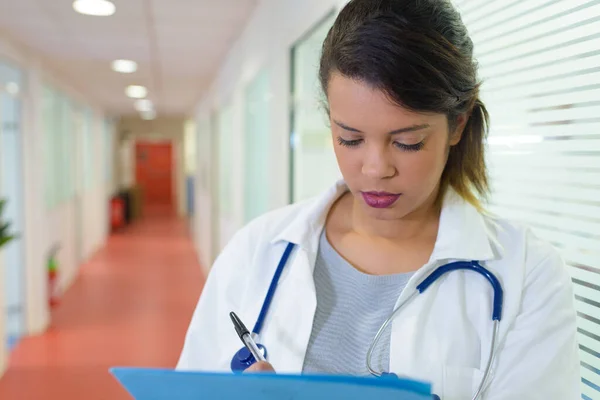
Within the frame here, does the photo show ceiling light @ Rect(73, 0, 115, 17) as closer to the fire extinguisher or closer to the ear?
the fire extinguisher

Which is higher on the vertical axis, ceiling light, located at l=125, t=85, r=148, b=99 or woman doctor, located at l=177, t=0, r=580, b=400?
ceiling light, located at l=125, t=85, r=148, b=99

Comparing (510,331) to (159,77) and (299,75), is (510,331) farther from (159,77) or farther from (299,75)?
(159,77)

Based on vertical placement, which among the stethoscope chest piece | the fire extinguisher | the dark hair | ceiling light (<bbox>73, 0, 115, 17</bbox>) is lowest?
the fire extinguisher

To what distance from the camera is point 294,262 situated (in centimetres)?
115

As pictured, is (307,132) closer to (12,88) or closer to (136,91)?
(12,88)

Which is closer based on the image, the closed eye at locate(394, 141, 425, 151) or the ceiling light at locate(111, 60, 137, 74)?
the closed eye at locate(394, 141, 425, 151)

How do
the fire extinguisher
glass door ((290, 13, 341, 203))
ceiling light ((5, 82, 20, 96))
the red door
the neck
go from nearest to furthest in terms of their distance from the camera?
the neck < glass door ((290, 13, 341, 203)) < ceiling light ((5, 82, 20, 96)) < the fire extinguisher < the red door

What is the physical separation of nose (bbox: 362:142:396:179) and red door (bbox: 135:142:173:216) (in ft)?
53.5

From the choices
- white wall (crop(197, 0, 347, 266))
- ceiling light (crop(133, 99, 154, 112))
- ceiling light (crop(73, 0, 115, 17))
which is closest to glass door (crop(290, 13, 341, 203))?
white wall (crop(197, 0, 347, 266))

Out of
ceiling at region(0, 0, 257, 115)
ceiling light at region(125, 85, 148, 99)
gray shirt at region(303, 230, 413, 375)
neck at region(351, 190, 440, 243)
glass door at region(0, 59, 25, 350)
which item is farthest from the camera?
ceiling light at region(125, 85, 148, 99)

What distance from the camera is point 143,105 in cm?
1047

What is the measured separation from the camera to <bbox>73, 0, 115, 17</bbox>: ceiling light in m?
3.40

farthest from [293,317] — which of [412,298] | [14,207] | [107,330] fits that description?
[14,207]

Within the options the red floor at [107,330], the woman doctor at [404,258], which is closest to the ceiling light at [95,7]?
the red floor at [107,330]
